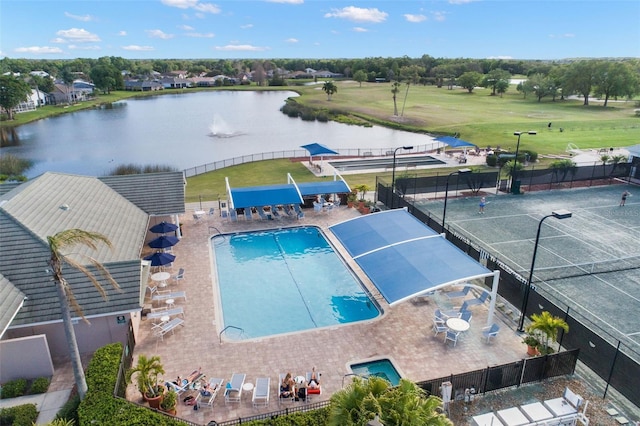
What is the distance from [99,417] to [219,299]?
27.4 feet

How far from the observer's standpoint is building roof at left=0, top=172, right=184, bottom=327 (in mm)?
14742

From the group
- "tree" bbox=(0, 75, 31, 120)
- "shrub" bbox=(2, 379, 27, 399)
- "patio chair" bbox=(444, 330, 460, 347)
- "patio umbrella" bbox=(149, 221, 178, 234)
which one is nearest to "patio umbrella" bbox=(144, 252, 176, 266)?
"patio umbrella" bbox=(149, 221, 178, 234)

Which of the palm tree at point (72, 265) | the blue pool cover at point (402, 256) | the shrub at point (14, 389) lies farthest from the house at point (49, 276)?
the blue pool cover at point (402, 256)

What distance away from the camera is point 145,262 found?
59.7ft

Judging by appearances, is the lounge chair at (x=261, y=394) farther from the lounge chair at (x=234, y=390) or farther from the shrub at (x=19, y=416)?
the shrub at (x=19, y=416)

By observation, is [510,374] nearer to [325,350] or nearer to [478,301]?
[478,301]

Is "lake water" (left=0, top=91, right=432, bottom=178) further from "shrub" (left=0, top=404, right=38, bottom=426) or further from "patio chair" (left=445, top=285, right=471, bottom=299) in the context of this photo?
"shrub" (left=0, top=404, right=38, bottom=426)

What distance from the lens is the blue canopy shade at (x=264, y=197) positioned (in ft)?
89.0

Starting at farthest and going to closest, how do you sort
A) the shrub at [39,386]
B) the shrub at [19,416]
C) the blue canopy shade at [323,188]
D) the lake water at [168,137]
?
the lake water at [168,137] → the blue canopy shade at [323,188] → the shrub at [39,386] → the shrub at [19,416]

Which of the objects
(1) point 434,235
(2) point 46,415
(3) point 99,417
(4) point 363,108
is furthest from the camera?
(4) point 363,108

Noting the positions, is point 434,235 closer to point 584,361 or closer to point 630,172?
point 584,361

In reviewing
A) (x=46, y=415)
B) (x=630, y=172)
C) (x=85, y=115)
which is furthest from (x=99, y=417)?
(x=85, y=115)

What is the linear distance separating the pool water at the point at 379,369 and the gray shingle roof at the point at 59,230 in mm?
8147

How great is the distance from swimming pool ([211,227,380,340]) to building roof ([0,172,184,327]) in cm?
423
